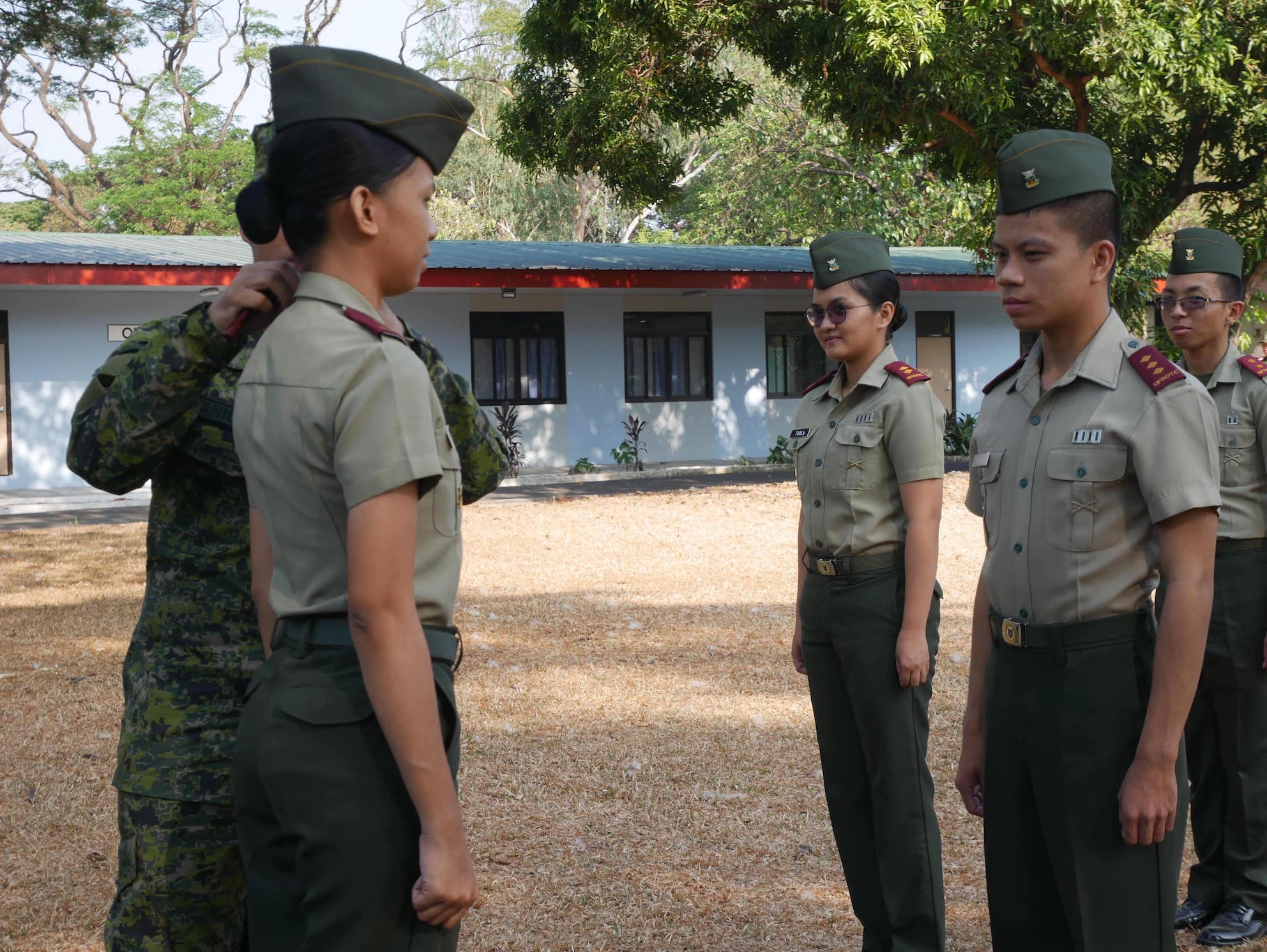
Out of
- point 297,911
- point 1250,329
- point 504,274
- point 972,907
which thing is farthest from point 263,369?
point 1250,329

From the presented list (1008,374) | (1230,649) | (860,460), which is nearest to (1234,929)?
(1230,649)

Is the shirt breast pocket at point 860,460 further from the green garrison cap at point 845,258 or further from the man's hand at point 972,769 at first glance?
the man's hand at point 972,769

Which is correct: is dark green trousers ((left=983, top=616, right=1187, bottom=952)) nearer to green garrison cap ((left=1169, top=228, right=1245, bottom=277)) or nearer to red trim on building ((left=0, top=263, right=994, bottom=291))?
green garrison cap ((left=1169, top=228, right=1245, bottom=277))

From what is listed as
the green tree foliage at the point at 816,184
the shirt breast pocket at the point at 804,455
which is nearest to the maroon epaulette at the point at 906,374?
the shirt breast pocket at the point at 804,455

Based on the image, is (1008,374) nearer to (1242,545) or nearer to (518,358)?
(1242,545)

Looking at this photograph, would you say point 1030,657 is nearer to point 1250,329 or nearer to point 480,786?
point 480,786

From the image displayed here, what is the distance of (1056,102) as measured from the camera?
533 inches

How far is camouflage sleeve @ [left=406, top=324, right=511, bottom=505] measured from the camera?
6.64 feet

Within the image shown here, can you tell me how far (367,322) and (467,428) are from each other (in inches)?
15.6

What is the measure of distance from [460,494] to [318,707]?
38 centimetres

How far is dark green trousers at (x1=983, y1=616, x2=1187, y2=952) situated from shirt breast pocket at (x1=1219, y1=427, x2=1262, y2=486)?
1671 millimetres

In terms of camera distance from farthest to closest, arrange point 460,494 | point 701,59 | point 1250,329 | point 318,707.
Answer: point 1250,329, point 701,59, point 460,494, point 318,707

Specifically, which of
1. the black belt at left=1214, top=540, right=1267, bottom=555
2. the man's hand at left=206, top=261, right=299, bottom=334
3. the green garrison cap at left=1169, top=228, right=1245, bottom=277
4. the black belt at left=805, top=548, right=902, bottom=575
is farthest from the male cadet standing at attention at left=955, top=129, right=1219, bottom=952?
the green garrison cap at left=1169, top=228, right=1245, bottom=277

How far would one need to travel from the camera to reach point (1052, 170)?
7.72 ft
